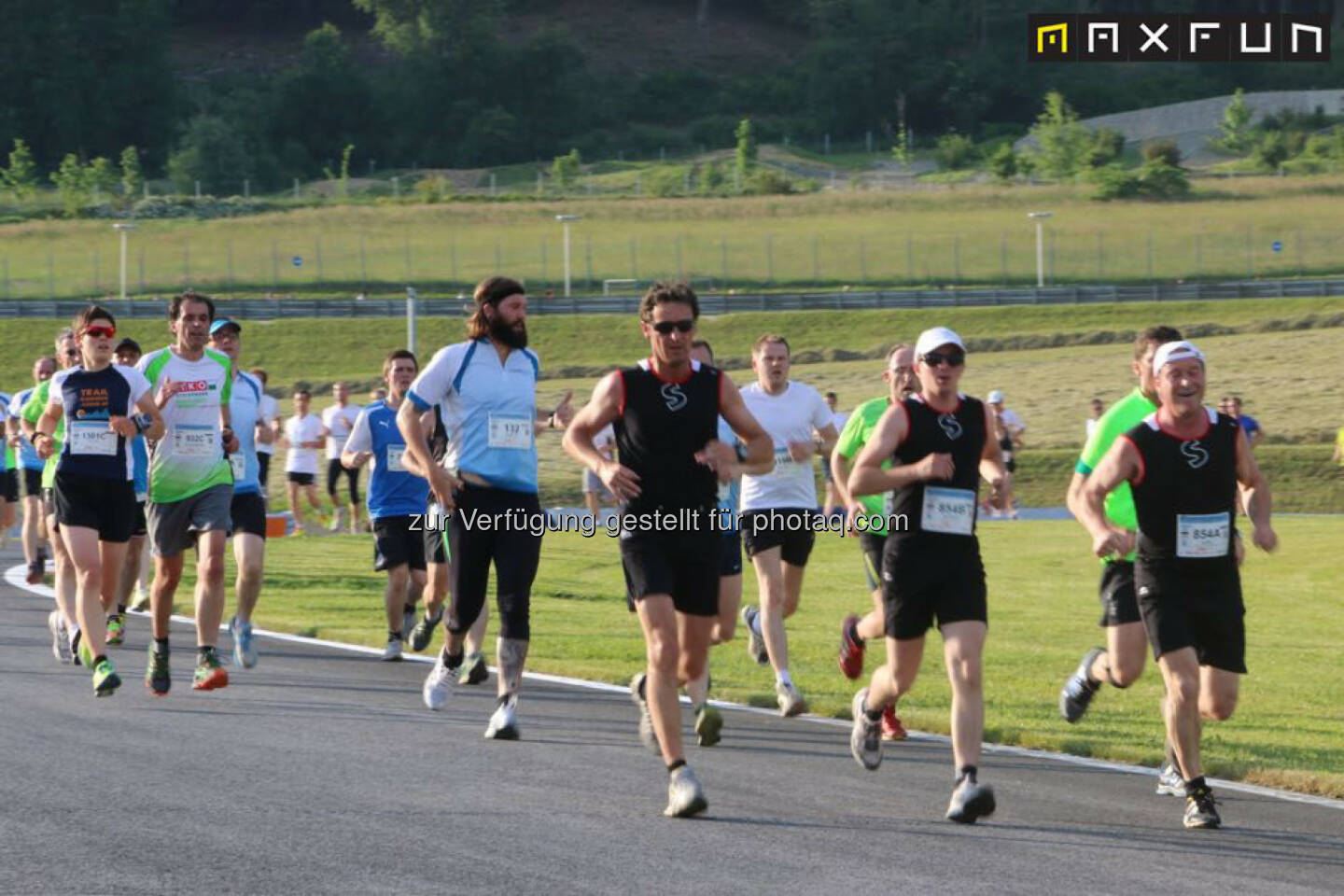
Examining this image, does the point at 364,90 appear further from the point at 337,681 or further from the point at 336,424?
the point at 337,681

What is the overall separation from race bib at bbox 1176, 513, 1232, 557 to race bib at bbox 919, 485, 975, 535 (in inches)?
33.4

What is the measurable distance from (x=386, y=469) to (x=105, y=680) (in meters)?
3.27

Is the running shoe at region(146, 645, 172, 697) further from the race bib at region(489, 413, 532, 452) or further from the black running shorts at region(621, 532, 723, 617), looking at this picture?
the black running shorts at region(621, 532, 723, 617)

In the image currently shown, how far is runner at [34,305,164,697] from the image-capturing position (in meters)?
11.7

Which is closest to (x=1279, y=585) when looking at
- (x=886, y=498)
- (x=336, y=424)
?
(x=336, y=424)

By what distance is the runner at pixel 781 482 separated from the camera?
1230 centimetres

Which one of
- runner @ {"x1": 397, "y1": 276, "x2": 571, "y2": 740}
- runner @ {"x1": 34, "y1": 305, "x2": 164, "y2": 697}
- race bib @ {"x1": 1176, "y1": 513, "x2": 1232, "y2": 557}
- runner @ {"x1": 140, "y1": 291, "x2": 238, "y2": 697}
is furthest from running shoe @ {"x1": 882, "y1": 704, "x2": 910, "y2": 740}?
runner @ {"x1": 34, "y1": 305, "x2": 164, "y2": 697}

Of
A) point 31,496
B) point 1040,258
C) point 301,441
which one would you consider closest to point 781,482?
point 31,496

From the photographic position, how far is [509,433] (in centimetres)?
1020

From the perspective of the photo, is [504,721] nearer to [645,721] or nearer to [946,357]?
[645,721]

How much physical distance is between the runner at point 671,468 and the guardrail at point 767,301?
61.5 m

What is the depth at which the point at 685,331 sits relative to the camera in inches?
343

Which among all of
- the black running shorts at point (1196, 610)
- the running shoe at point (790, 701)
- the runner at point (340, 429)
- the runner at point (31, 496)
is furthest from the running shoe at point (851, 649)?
the runner at point (340, 429)

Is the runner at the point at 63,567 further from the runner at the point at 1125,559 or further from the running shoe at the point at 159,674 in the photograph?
the runner at the point at 1125,559
